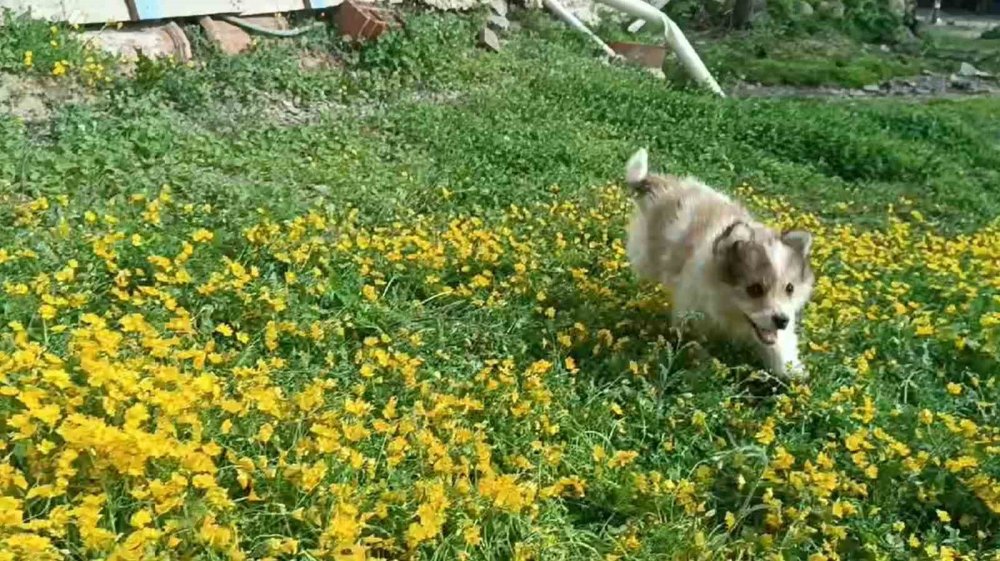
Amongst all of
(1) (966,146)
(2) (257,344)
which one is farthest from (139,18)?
(1) (966,146)

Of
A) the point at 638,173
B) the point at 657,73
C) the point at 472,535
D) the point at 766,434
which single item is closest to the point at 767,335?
the point at 766,434

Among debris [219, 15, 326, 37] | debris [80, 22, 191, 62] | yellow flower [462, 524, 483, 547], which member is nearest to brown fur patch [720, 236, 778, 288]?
yellow flower [462, 524, 483, 547]

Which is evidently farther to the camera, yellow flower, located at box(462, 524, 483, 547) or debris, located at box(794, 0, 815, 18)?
debris, located at box(794, 0, 815, 18)

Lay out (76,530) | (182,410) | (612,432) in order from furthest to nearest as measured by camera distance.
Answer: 1. (612,432)
2. (182,410)
3. (76,530)

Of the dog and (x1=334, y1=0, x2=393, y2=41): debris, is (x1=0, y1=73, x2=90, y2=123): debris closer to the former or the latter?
(x1=334, y1=0, x2=393, y2=41): debris

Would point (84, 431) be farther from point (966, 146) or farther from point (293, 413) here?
point (966, 146)

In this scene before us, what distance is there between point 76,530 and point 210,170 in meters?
3.89

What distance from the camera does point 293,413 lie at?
11.8 ft

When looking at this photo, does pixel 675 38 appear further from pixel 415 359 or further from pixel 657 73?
pixel 415 359

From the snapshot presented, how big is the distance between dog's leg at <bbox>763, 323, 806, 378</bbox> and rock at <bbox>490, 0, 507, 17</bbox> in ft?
29.6

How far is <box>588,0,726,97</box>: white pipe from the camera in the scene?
13906mm

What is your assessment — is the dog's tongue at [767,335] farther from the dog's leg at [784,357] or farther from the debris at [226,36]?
the debris at [226,36]

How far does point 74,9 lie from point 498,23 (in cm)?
573

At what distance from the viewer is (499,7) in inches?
520
